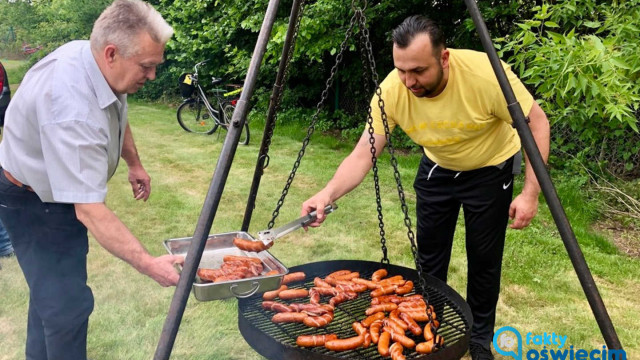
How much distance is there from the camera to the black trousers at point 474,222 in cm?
298

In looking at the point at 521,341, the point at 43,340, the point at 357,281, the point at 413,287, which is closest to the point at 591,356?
the point at 521,341

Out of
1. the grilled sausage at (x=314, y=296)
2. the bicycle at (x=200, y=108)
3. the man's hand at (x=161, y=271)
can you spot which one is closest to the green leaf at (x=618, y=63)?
the grilled sausage at (x=314, y=296)

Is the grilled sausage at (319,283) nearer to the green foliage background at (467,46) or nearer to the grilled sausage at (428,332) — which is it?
the grilled sausage at (428,332)

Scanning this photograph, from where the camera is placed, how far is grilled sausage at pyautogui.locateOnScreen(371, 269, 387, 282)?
292cm

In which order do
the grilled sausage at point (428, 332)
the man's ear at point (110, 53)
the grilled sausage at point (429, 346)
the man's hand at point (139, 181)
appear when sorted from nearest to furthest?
the man's ear at point (110, 53) < the grilled sausage at point (429, 346) < the grilled sausage at point (428, 332) < the man's hand at point (139, 181)

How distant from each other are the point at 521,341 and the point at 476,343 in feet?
1.74

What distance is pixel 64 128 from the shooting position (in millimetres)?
1956

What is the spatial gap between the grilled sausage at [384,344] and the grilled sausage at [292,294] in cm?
55

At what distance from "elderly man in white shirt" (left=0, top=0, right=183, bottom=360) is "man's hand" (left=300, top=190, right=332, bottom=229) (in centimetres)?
82

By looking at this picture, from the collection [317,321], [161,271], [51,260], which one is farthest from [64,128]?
[317,321]

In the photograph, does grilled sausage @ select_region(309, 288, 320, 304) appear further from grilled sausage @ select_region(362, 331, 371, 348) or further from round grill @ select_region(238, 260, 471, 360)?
grilled sausage @ select_region(362, 331, 371, 348)

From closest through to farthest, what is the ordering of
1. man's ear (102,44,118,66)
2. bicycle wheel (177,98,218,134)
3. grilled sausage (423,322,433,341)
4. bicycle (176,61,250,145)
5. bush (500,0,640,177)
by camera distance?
man's ear (102,44,118,66)
grilled sausage (423,322,433,341)
bush (500,0,640,177)
bicycle (176,61,250,145)
bicycle wheel (177,98,218,134)

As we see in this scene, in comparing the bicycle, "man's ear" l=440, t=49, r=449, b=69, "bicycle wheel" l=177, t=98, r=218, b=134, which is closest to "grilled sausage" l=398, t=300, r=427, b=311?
"man's ear" l=440, t=49, r=449, b=69

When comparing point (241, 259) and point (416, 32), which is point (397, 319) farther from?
point (416, 32)
